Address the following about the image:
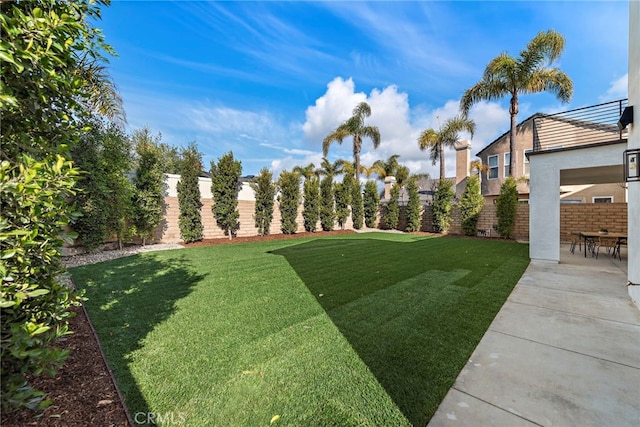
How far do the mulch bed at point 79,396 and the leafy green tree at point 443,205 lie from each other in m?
16.1

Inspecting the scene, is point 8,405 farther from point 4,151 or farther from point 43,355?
point 4,151

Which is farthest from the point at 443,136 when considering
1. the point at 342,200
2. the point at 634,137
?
the point at 634,137

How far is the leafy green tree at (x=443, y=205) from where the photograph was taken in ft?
50.7

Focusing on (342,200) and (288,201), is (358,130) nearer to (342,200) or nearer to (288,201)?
(342,200)

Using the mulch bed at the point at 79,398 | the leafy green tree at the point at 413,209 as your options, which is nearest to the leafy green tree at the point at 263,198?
the leafy green tree at the point at 413,209

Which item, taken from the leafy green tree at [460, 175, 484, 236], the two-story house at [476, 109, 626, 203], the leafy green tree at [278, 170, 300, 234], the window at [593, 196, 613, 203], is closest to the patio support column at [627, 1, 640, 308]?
the two-story house at [476, 109, 626, 203]

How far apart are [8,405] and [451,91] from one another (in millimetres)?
19725

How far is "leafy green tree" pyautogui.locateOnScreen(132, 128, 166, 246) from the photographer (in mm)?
9398

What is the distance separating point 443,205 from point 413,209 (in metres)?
1.95

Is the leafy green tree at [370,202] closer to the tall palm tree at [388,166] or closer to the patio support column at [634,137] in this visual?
the tall palm tree at [388,166]

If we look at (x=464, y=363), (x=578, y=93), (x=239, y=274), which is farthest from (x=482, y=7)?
(x=578, y=93)

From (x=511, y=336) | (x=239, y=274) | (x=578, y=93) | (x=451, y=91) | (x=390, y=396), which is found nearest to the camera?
(x=390, y=396)

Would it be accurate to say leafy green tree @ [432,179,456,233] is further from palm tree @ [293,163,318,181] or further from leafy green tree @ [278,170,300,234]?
palm tree @ [293,163,318,181]

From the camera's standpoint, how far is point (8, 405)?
1.23 metres
